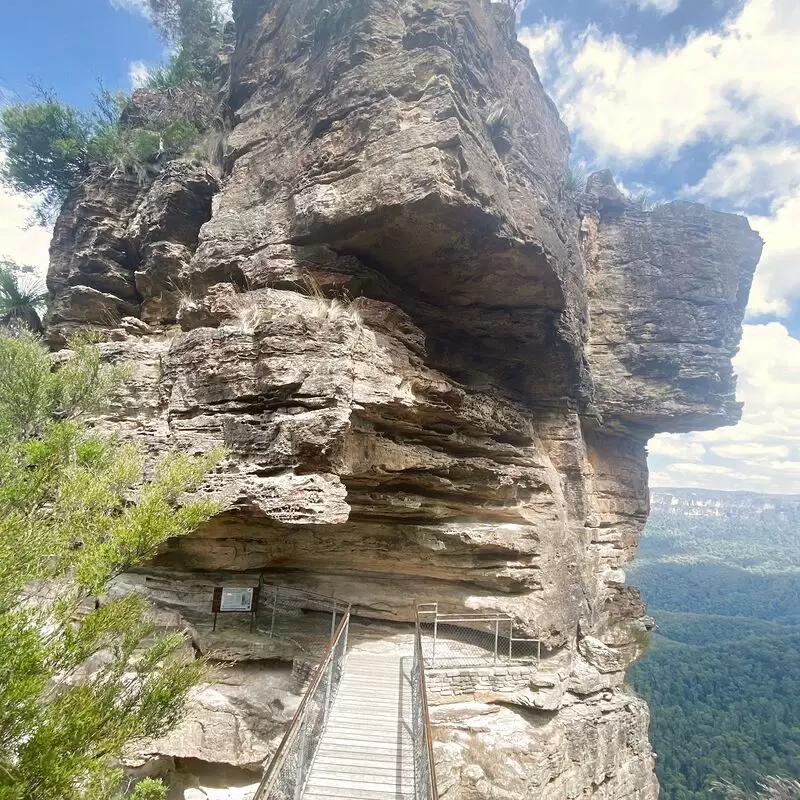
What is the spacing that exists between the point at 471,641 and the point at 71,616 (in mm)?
8115

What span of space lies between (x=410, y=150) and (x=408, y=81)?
1.70 meters

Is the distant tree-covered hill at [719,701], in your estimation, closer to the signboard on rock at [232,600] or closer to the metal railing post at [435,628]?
the metal railing post at [435,628]

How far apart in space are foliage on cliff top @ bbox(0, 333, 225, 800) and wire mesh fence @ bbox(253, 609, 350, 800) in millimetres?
1464

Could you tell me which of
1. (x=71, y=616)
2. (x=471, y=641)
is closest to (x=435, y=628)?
(x=471, y=641)

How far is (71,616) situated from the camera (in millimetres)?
5645

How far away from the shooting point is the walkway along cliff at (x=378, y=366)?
830 cm

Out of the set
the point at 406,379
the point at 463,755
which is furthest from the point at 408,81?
the point at 463,755

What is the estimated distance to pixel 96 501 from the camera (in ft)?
A: 17.8

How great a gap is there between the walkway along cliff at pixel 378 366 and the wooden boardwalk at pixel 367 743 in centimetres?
122

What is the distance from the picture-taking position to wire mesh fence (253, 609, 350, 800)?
4934mm

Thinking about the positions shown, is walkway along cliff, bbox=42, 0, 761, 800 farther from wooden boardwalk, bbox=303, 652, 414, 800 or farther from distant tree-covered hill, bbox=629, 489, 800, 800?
distant tree-covered hill, bbox=629, 489, 800, 800

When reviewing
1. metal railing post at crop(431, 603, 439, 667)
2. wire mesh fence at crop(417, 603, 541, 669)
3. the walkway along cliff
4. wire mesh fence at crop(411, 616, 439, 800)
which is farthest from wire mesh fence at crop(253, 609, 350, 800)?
wire mesh fence at crop(417, 603, 541, 669)

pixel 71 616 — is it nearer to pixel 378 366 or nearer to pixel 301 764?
pixel 301 764

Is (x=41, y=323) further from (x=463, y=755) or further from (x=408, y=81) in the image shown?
(x=463, y=755)
